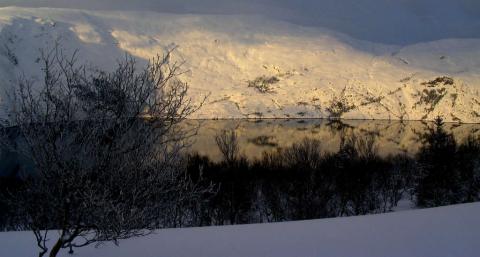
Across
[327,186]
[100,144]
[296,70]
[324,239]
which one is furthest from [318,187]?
[296,70]

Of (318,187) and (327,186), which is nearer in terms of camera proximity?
(318,187)

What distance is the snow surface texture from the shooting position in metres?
171

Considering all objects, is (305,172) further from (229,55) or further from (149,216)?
(229,55)

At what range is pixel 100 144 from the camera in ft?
19.2

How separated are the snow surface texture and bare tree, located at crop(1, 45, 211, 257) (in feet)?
535

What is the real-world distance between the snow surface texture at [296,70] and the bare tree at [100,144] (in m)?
163

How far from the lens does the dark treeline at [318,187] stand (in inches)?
1372

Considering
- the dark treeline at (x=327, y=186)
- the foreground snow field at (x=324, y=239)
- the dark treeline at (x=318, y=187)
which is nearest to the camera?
the foreground snow field at (x=324, y=239)

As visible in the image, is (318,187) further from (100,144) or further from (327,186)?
(100,144)

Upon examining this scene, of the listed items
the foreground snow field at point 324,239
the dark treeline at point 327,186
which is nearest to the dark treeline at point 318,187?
the dark treeline at point 327,186

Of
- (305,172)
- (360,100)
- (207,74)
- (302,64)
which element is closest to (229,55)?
(207,74)

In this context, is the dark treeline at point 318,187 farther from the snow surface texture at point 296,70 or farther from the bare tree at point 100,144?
the snow surface texture at point 296,70

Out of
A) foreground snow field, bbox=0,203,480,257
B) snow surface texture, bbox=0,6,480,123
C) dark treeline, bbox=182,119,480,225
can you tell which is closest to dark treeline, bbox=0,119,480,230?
dark treeline, bbox=182,119,480,225

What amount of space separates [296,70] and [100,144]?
18798cm
